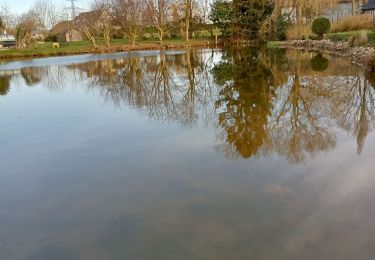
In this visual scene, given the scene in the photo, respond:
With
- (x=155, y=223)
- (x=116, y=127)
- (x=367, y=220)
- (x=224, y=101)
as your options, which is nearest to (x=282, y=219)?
(x=367, y=220)

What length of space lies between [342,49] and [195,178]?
15.5m

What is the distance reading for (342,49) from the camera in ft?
57.0

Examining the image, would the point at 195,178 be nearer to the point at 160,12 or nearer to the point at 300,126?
the point at 300,126

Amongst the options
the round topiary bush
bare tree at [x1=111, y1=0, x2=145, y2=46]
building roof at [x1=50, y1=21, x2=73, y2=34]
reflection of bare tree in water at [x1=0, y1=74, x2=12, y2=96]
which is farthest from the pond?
building roof at [x1=50, y1=21, x2=73, y2=34]

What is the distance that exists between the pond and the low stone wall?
14.3ft

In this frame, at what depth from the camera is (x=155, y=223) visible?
3357 mm

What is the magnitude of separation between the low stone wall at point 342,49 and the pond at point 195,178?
14.3ft

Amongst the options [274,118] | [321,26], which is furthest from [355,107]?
[321,26]

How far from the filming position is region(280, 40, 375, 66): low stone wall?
12.6 m

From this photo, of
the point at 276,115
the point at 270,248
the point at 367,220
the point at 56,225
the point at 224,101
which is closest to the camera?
the point at 270,248

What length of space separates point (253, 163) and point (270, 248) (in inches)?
70.6

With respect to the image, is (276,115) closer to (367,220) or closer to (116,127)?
(116,127)

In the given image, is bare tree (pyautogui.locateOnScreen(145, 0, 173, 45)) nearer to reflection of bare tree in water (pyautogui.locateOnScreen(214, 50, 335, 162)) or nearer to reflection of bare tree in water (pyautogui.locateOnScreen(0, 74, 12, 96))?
reflection of bare tree in water (pyautogui.locateOnScreen(0, 74, 12, 96))

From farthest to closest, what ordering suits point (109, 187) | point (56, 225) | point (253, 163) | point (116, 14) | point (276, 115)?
point (116, 14), point (276, 115), point (253, 163), point (109, 187), point (56, 225)
